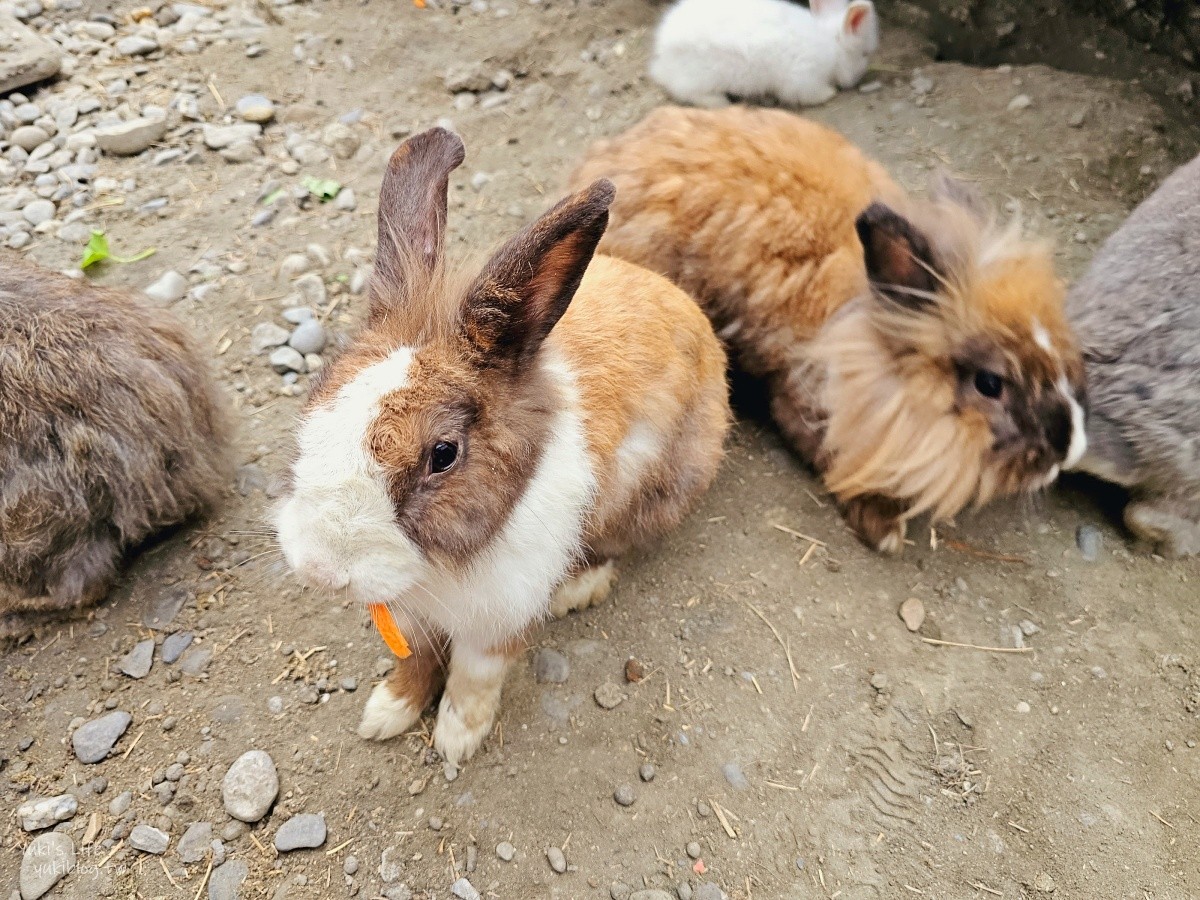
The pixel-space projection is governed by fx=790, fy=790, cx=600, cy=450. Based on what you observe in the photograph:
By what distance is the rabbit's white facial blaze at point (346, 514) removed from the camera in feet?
5.21

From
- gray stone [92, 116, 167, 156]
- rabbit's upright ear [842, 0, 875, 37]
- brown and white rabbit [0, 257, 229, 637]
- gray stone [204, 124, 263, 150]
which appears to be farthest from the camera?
rabbit's upright ear [842, 0, 875, 37]

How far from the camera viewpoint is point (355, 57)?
5027mm

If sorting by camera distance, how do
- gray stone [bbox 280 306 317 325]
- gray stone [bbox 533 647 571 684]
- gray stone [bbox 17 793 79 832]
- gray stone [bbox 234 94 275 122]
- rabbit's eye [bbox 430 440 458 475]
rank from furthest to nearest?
gray stone [bbox 234 94 275 122]
gray stone [bbox 280 306 317 325]
gray stone [bbox 533 647 571 684]
gray stone [bbox 17 793 79 832]
rabbit's eye [bbox 430 440 458 475]

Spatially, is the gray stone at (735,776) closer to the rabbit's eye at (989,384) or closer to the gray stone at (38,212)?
the rabbit's eye at (989,384)

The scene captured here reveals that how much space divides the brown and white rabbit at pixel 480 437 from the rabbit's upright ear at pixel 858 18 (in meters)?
3.05

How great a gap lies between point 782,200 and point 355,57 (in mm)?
3332

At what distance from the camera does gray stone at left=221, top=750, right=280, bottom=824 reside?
236 cm

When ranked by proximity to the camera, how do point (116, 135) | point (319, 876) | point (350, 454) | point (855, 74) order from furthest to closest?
point (855, 74), point (116, 135), point (319, 876), point (350, 454)

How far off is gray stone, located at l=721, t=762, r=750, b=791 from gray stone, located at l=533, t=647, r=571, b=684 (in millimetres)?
602

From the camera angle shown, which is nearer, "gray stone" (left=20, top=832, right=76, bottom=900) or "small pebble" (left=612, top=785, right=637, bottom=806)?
"gray stone" (left=20, top=832, right=76, bottom=900)

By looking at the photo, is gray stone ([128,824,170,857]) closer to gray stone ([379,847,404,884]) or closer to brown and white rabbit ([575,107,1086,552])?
gray stone ([379,847,404,884])

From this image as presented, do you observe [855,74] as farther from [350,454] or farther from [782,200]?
[350,454]

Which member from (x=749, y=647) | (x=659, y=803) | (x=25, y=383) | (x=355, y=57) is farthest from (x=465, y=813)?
(x=355, y=57)

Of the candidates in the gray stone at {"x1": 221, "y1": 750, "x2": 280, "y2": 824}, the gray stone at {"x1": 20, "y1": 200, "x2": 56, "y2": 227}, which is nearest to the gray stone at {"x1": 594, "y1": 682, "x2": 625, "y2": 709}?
the gray stone at {"x1": 221, "y1": 750, "x2": 280, "y2": 824}
